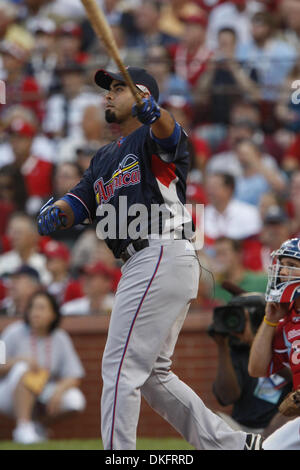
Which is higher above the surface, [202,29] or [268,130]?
[202,29]

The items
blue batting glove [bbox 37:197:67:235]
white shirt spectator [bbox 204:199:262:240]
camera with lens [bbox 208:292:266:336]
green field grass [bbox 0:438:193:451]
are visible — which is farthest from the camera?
white shirt spectator [bbox 204:199:262:240]

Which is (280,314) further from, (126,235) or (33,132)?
(33,132)

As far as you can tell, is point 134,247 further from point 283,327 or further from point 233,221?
point 233,221

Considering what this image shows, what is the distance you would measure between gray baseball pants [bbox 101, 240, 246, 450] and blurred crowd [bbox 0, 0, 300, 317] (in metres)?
3.06

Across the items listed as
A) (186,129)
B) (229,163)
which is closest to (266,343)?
(229,163)

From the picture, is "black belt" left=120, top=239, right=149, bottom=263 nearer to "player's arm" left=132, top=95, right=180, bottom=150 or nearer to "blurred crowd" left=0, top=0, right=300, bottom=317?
"player's arm" left=132, top=95, right=180, bottom=150

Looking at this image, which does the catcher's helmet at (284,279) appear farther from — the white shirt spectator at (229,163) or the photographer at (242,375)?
the white shirt spectator at (229,163)

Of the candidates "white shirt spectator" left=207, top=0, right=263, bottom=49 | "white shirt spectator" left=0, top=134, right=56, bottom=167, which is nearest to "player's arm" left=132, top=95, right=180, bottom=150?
"white shirt spectator" left=0, top=134, right=56, bottom=167

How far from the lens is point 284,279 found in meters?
4.27

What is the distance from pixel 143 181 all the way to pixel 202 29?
720 centimetres

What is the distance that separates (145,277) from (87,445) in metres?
3.19

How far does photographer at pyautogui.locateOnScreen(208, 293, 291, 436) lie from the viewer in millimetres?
4965

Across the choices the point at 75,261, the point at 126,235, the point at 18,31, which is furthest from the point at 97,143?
the point at 126,235
